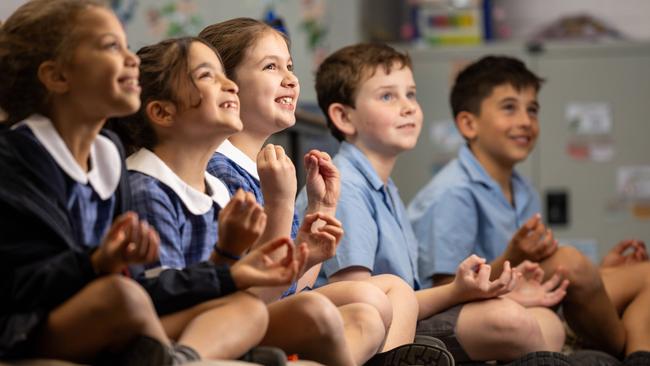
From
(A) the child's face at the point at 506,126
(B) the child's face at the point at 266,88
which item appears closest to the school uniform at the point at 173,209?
(B) the child's face at the point at 266,88

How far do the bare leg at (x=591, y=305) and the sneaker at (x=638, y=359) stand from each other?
0.29 ft

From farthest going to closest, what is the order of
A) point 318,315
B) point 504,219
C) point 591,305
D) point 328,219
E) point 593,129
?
point 593,129 < point 504,219 < point 591,305 < point 328,219 < point 318,315

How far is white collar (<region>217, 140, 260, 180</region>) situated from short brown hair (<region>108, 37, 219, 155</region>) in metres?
0.24

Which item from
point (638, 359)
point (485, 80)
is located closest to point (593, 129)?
point (485, 80)

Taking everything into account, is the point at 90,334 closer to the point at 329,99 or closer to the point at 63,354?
the point at 63,354

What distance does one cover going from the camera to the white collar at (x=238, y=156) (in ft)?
6.31

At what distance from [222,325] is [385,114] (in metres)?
1.12

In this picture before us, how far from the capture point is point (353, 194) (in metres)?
2.34

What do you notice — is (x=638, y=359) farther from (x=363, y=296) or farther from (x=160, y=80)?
(x=160, y=80)

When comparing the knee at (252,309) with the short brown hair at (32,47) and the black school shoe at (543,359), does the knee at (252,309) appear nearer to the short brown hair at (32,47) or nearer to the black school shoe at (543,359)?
the short brown hair at (32,47)

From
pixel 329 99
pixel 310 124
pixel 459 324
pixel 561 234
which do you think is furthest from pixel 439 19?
pixel 459 324

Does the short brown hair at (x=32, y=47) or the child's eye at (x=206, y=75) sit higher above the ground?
the short brown hair at (x=32, y=47)

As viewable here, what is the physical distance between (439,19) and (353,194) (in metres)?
2.66

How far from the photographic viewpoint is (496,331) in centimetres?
210
